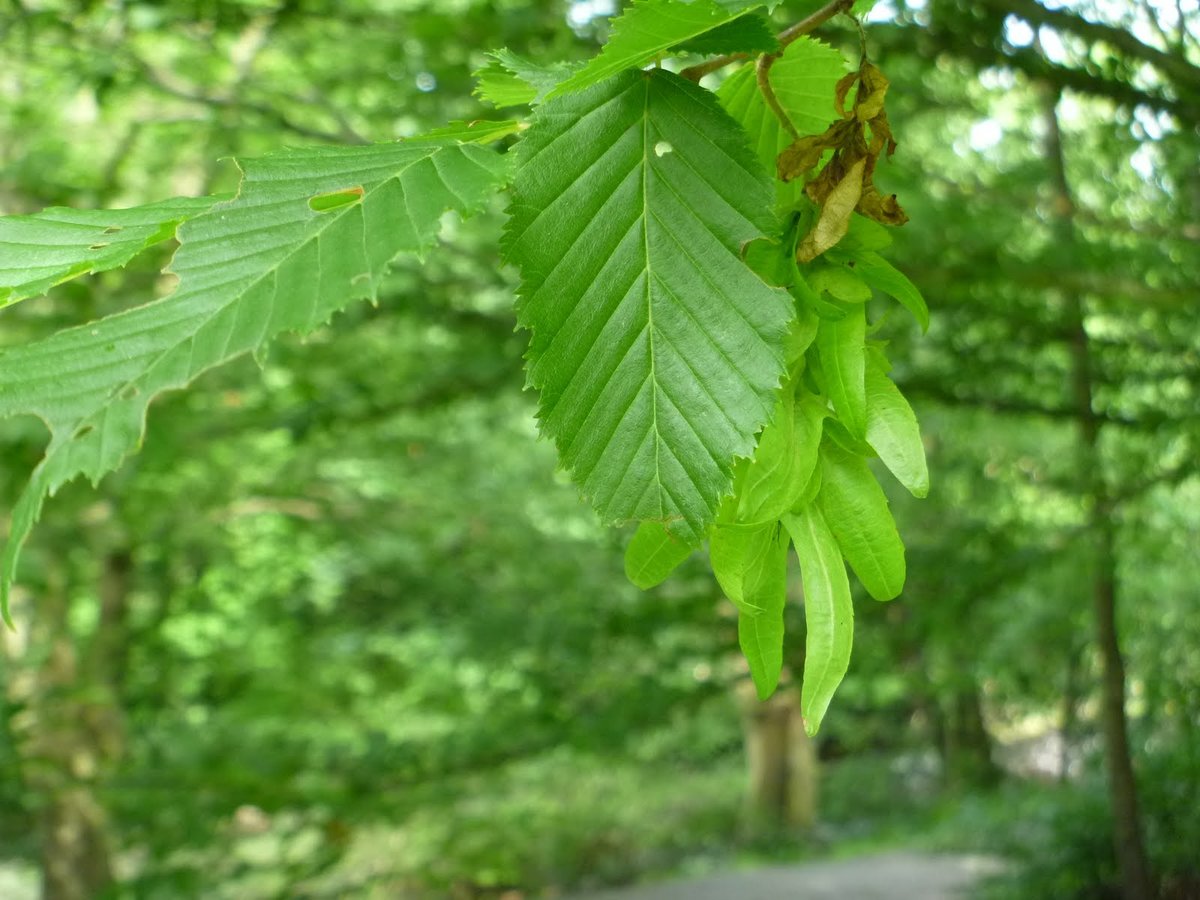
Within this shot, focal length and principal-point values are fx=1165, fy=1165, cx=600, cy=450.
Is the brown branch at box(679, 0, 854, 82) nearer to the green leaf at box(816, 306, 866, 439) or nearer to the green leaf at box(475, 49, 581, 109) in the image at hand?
the green leaf at box(475, 49, 581, 109)

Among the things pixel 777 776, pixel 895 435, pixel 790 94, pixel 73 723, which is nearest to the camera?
pixel 895 435

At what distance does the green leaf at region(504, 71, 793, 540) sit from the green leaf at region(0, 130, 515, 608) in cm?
7

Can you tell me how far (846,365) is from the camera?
0.75 metres

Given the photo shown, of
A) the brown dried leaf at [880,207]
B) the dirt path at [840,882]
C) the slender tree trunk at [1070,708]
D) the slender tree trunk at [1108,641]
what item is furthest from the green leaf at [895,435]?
the dirt path at [840,882]

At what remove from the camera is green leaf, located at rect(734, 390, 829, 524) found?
29.7 inches

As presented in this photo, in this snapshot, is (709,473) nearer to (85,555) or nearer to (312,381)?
(312,381)

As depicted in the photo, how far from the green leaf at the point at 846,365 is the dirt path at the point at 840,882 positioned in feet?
28.7

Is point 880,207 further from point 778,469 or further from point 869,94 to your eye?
point 778,469

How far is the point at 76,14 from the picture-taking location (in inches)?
145

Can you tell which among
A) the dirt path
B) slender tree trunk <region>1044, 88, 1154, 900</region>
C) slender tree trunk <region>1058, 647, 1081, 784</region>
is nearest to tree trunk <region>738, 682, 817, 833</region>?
the dirt path

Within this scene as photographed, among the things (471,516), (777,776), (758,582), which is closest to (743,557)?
(758,582)

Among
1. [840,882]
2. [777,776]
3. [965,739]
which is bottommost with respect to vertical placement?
[840,882]

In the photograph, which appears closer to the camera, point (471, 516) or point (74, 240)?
point (74, 240)

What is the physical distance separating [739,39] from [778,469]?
271 mm
